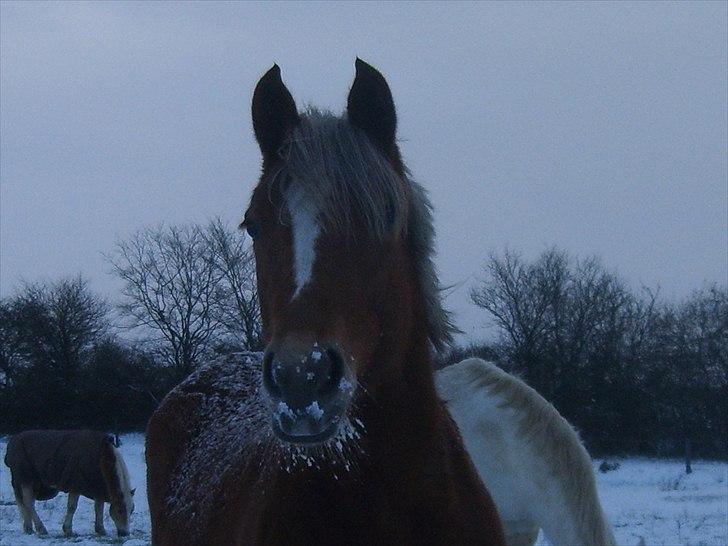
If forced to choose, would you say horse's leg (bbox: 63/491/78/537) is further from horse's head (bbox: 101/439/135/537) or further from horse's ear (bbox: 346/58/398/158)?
horse's ear (bbox: 346/58/398/158)

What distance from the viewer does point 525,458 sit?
17.9 feet

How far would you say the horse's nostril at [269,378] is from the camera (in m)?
1.96

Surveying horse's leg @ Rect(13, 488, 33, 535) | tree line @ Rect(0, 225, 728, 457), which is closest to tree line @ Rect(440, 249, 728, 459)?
tree line @ Rect(0, 225, 728, 457)

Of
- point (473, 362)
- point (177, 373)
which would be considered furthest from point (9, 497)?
point (473, 362)

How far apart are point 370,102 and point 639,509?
13.2 m

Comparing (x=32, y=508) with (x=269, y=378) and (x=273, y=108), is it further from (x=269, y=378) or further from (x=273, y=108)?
(x=269, y=378)

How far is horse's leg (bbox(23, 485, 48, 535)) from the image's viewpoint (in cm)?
1300

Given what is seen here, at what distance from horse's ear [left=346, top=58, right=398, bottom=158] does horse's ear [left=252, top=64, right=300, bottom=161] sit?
188 millimetres

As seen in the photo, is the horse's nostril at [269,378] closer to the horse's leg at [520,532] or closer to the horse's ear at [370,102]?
the horse's ear at [370,102]

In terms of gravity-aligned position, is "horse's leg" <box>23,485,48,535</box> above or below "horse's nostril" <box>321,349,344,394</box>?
below

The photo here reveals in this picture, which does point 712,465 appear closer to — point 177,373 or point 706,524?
point 706,524

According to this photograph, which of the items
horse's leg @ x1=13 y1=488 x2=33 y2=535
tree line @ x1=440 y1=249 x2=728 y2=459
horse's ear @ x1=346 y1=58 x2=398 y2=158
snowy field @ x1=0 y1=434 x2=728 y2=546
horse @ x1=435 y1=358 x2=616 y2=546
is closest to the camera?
horse's ear @ x1=346 y1=58 x2=398 y2=158

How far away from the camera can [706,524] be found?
471 inches

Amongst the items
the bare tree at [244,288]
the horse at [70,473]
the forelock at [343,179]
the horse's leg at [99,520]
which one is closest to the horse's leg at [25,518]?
the horse at [70,473]
